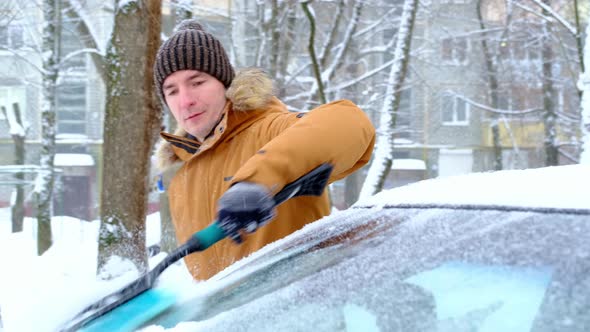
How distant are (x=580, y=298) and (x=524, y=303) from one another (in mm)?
111

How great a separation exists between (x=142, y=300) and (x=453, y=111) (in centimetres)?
1796

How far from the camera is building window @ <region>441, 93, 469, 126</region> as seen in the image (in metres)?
17.3

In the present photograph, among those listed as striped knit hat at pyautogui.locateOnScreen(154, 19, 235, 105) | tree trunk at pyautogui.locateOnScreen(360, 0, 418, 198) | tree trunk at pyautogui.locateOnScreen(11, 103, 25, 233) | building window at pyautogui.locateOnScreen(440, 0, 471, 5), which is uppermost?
building window at pyautogui.locateOnScreen(440, 0, 471, 5)

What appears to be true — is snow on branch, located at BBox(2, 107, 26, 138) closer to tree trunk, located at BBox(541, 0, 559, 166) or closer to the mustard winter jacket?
the mustard winter jacket

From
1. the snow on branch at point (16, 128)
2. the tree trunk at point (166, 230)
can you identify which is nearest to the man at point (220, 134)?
the tree trunk at point (166, 230)

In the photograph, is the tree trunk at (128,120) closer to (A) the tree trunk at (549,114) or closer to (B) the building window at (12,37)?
(B) the building window at (12,37)

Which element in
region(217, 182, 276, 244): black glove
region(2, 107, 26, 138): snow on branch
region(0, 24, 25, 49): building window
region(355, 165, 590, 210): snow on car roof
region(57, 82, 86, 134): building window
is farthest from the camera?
region(57, 82, 86, 134): building window

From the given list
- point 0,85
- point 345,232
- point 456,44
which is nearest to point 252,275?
point 345,232

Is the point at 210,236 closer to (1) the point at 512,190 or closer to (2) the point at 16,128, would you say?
(1) the point at 512,190

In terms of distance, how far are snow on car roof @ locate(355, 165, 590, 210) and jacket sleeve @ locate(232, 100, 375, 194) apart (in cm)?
21

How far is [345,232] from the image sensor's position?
5.46ft

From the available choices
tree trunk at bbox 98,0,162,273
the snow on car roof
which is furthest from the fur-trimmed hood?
tree trunk at bbox 98,0,162,273

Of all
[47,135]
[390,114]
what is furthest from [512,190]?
[47,135]

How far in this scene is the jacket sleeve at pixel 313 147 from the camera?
1.60 metres
